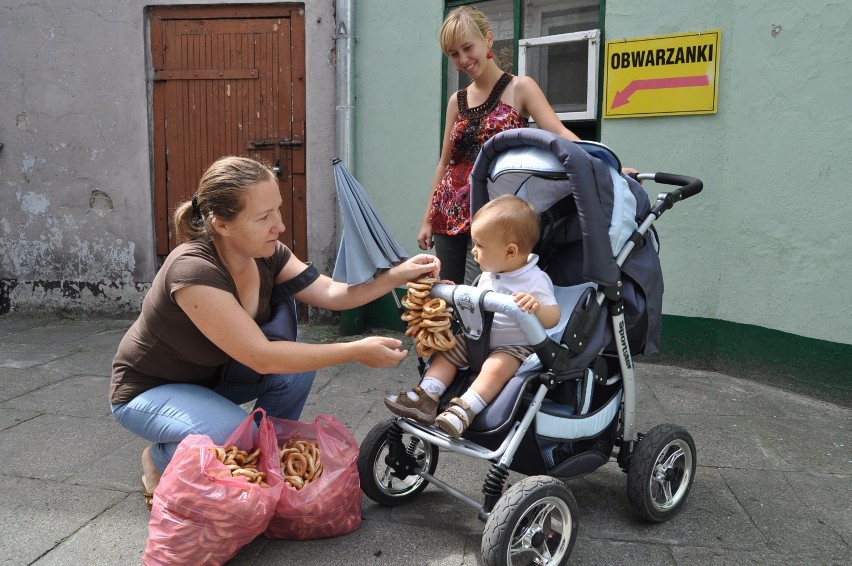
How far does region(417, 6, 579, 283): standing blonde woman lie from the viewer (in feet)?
12.1

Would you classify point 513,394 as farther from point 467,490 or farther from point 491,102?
point 491,102

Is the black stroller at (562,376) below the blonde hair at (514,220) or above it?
below

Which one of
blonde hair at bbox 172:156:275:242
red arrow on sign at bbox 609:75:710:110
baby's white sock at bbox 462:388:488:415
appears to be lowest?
baby's white sock at bbox 462:388:488:415

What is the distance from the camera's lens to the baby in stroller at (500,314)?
271 centimetres

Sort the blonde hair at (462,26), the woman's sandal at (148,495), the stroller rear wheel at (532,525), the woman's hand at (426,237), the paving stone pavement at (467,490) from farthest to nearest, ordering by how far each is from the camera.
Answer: the woman's hand at (426,237) < the blonde hair at (462,26) < the woman's sandal at (148,495) < the paving stone pavement at (467,490) < the stroller rear wheel at (532,525)

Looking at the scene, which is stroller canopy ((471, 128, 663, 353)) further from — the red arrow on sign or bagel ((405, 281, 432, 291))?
the red arrow on sign

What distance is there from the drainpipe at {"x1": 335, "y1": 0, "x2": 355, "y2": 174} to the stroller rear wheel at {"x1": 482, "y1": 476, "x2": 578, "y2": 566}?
395cm

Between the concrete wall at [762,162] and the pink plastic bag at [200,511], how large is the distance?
11.6 ft

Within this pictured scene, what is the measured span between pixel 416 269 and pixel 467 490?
3.55ft

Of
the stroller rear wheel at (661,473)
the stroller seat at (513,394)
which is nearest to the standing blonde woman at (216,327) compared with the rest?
the stroller seat at (513,394)

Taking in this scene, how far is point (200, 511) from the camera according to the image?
2.45 meters

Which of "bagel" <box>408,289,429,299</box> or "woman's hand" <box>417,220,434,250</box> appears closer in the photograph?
"bagel" <box>408,289,429,299</box>

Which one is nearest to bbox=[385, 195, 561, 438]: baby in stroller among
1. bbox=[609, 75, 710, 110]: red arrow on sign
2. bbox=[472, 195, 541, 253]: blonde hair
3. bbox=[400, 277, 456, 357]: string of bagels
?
bbox=[472, 195, 541, 253]: blonde hair

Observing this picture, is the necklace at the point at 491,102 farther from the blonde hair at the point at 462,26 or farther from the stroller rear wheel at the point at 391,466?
the stroller rear wheel at the point at 391,466
